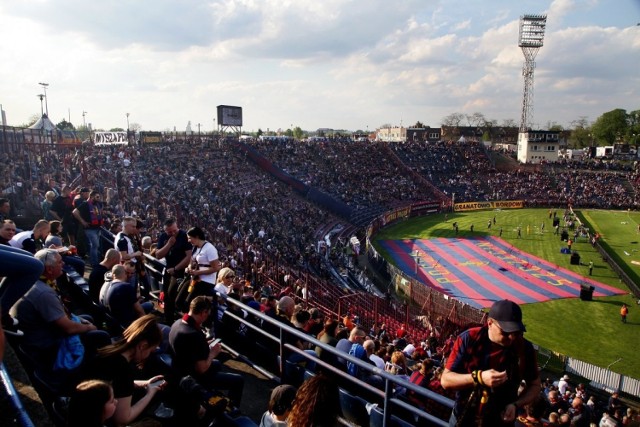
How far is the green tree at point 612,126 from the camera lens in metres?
120

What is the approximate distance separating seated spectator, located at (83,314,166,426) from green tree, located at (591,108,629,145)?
140 metres

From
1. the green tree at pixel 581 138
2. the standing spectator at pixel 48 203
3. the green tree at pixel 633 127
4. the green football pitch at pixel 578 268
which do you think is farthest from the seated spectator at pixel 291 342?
the green tree at pixel 581 138

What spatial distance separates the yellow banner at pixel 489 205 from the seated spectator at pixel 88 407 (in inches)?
2417

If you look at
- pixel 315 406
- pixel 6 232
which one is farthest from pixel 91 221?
pixel 315 406

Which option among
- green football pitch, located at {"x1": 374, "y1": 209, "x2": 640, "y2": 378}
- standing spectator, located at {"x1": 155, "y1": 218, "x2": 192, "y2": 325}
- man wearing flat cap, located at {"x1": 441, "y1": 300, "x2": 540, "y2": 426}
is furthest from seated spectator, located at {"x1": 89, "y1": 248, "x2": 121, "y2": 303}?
green football pitch, located at {"x1": 374, "y1": 209, "x2": 640, "y2": 378}

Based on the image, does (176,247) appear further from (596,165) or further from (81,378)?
(596,165)

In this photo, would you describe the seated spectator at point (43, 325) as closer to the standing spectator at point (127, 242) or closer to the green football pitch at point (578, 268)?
the standing spectator at point (127, 242)

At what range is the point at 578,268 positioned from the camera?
3606cm

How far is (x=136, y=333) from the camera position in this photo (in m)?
3.98

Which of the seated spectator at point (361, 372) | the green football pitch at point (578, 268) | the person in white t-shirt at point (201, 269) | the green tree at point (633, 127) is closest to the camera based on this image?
the seated spectator at point (361, 372)

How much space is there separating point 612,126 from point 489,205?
8064 cm

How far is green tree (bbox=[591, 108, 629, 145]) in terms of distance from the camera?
393 ft

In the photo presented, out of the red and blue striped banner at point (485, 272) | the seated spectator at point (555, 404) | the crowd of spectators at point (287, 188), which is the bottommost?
the red and blue striped banner at point (485, 272)

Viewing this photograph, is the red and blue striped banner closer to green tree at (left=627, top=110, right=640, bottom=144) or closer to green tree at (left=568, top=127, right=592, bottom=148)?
green tree at (left=627, top=110, right=640, bottom=144)
